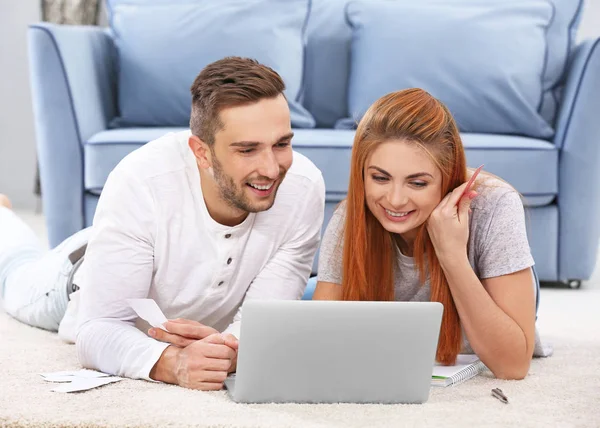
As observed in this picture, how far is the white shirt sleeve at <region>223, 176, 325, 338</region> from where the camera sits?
1850 mm

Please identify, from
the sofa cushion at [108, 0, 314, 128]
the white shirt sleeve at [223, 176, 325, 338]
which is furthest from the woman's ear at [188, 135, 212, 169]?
the sofa cushion at [108, 0, 314, 128]

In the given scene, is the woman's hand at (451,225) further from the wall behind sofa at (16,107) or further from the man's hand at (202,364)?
the wall behind sofa at (16,107)

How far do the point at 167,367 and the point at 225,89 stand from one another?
51 centimetres

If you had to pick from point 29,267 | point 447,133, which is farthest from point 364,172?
point 29,267

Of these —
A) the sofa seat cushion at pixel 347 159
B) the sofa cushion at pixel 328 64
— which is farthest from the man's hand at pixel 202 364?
the sofa cushion at pixel 328 64

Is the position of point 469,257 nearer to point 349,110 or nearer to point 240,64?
point 240,64

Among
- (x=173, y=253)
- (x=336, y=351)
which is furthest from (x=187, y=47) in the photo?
(x=336, y=351)

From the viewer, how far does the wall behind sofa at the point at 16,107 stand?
Answer: 4801 mm

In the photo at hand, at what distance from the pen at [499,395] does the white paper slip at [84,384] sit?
673mm

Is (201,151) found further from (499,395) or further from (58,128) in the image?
(58,128)

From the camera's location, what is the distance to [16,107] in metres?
4.84

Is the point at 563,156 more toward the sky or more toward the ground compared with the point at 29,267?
more toward the sky

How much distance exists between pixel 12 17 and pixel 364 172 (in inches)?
140

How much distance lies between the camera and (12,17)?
4.80m
